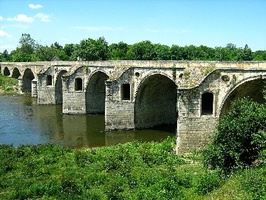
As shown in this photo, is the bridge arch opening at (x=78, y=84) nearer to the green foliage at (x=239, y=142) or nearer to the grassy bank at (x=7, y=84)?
the green foliage at (x=239, y=142)

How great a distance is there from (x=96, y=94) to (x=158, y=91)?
8.92 metres

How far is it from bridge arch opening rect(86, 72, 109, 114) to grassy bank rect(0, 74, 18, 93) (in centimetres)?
2790

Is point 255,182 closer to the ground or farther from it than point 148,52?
closer to the ground

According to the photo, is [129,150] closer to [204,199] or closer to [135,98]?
[135,98]

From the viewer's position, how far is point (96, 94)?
128ft

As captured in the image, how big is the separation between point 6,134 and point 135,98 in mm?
11697

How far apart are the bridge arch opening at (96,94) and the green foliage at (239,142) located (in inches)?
906

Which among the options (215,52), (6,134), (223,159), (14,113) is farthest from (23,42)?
(223,159)

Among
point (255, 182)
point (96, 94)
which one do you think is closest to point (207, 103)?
point (255, 182)

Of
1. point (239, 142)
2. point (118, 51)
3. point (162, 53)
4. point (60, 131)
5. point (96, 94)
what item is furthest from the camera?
point (118, 51)

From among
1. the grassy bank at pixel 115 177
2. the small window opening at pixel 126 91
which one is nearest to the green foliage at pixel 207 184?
the grassy bank at pixel 115 177

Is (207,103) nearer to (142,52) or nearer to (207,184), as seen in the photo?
(207,184)

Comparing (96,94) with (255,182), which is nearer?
(255,182)

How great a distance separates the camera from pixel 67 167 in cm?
1867
